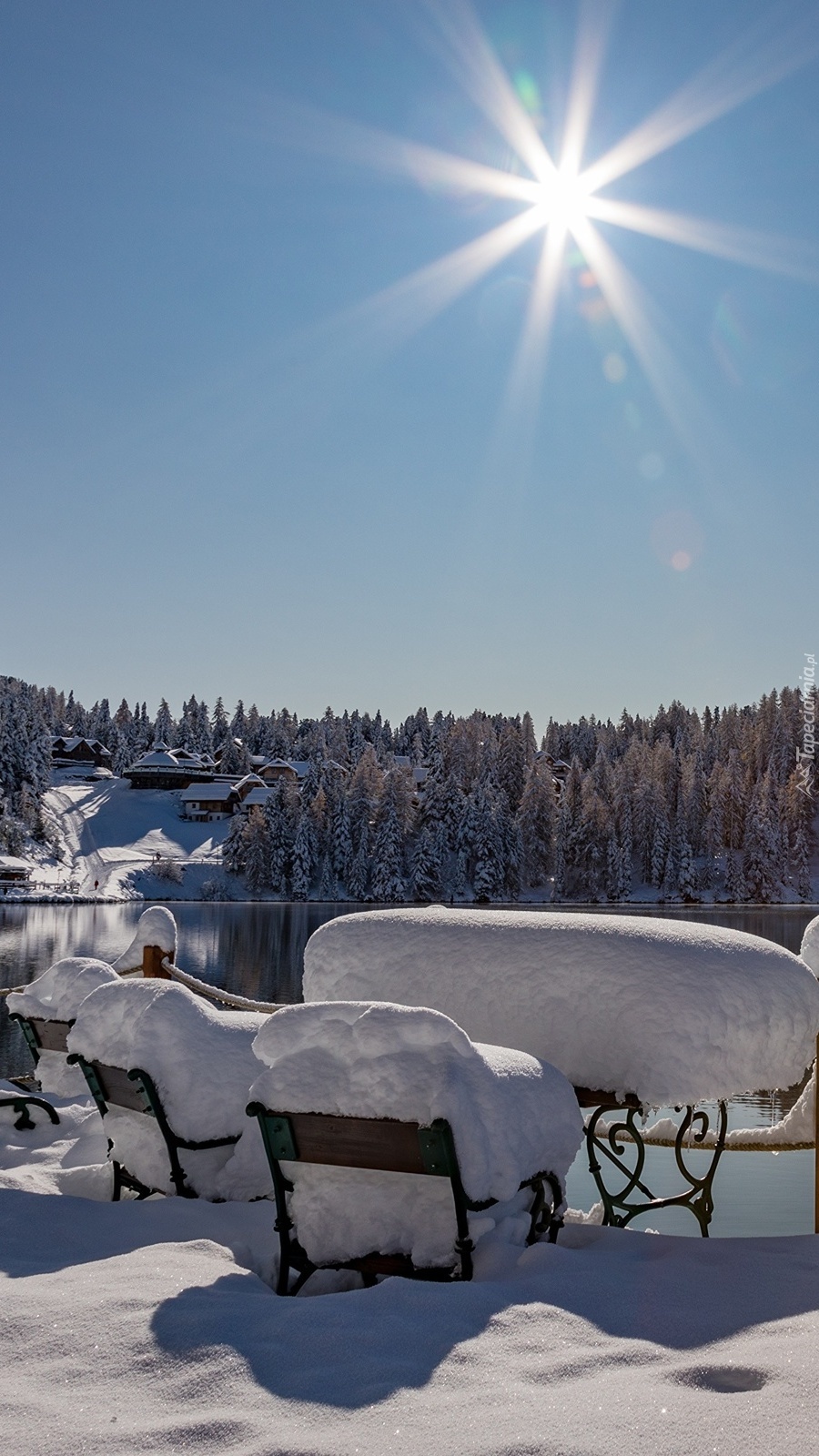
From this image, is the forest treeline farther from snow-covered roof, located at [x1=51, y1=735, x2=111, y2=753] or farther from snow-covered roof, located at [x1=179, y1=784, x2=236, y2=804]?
snow-covered roof, located at [x1=51, y1=735, x2=111, y2=753]

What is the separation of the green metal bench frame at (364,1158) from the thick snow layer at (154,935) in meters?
4.80

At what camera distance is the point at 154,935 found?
9164mm

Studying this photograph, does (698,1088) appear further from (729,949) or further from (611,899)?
(611,899)

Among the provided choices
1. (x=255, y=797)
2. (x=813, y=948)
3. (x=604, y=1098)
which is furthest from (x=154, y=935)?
(x=255, y=797)

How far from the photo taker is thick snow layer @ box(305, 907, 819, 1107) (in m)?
5.14

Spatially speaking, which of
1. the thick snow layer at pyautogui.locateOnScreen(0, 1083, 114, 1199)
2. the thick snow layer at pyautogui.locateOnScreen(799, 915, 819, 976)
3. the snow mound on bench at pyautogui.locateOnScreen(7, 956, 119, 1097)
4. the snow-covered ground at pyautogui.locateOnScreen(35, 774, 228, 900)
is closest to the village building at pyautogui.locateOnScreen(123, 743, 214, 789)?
the snow-covered ground at pyautogui.locateOnScreen(35, 774, 228, 900)

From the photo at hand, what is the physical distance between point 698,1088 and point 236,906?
272 ft

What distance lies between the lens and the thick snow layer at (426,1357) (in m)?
2.84

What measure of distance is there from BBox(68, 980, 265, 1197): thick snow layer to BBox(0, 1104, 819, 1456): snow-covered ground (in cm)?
87

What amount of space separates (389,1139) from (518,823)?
91.8 meters

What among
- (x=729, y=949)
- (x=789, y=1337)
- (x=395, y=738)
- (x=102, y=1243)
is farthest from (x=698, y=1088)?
(x=395, y=738)

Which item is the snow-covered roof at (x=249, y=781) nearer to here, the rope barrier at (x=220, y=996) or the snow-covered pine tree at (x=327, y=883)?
the snow-covered pine tree at (x=327, y=883)

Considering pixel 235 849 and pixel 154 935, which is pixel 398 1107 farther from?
pixel 235 849

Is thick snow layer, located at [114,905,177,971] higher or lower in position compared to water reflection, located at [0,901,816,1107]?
higher
